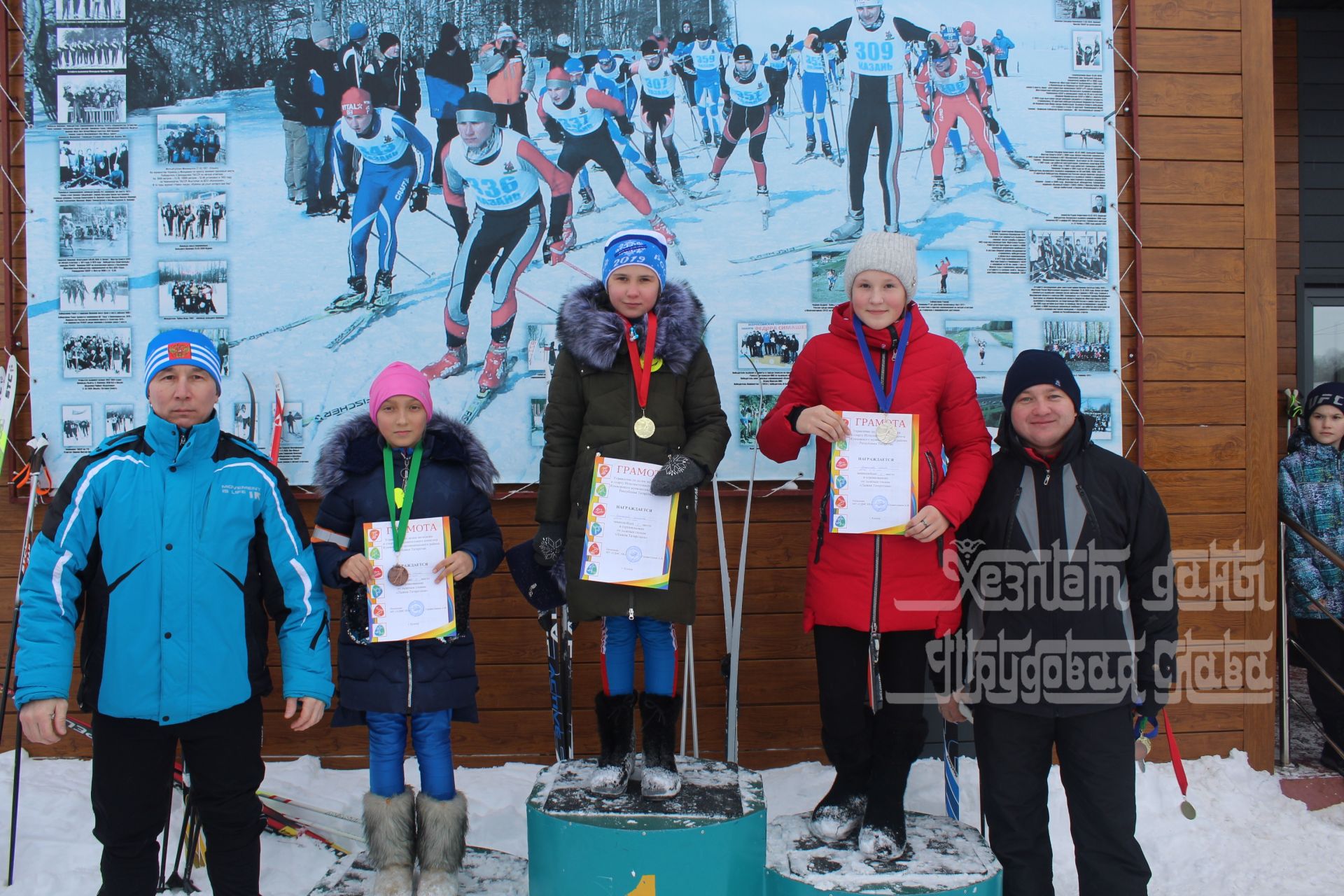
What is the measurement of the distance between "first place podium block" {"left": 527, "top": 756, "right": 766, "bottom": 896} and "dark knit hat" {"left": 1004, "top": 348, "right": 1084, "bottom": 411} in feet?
4.50

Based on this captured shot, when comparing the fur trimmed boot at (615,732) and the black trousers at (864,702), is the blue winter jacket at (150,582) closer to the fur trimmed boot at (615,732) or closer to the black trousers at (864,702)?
the fur trimmed boot at (615,732)

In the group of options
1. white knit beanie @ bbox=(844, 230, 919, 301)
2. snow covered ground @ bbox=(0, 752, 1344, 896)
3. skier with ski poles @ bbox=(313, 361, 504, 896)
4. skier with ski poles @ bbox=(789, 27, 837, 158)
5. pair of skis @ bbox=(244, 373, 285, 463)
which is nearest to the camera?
skier with ski poles @ bbox=(313, 361, 504, 896)

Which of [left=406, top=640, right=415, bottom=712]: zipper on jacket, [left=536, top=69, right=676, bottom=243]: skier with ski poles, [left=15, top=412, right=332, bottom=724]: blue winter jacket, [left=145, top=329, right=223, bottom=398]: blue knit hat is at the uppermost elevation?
[left=536, top=69, right=676, bottom=243]: skier with ski poles

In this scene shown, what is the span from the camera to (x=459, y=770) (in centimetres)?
350

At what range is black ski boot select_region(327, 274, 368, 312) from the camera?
3.45 meters

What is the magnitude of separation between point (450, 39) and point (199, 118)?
42.8 inches

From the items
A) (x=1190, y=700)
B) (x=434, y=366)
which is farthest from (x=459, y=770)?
(x=1190, y=700)

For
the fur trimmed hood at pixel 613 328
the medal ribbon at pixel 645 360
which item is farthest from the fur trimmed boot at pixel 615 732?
the fur trimmed hood at pixel 613 328

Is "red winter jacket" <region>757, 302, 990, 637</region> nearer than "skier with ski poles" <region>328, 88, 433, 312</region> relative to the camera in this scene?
Yes

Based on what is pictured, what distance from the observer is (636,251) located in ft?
8.05

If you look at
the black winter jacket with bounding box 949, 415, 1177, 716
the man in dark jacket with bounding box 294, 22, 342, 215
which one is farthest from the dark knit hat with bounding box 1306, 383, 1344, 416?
the man in dark jacket with bounding box 294, 22, 342, 215

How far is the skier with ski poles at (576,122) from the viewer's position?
11.4 feet

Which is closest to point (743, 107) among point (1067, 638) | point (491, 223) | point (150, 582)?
point (491, 223)

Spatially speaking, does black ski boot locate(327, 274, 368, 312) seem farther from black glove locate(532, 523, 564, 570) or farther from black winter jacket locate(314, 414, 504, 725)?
black glove locate(532, 523, 564, 570)
